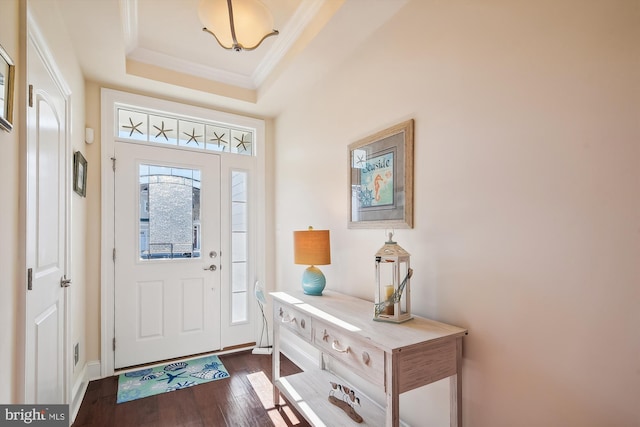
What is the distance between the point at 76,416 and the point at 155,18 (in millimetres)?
2776

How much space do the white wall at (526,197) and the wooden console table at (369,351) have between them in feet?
0.51

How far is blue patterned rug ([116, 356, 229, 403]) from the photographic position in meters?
2.48

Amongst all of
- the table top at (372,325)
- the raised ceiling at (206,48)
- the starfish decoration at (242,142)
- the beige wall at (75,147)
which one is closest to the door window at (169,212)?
the beige wall at (75,147)

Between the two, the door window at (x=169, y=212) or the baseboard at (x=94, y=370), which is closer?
the baseboard at (x=94, y=370)

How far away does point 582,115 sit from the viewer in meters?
1.14

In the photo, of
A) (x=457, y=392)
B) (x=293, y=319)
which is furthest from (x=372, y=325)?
(x=293, y=319)

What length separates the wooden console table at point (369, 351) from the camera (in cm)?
131

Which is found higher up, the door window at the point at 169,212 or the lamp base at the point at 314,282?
the door window at the point at 169,212

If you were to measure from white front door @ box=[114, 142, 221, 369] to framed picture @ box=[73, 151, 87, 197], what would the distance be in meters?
0.34

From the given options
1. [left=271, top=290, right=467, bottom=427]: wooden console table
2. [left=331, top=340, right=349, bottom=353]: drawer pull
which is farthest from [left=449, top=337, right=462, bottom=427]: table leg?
[left=331, top=340, right=349, bottom=353]: drawer pull

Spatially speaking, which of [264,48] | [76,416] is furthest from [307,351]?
[264,48]

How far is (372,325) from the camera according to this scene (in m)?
1.55

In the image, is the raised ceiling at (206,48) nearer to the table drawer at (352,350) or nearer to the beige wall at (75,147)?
the beige wall at (75,147)

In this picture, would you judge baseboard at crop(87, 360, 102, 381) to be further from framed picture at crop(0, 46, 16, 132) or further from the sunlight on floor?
framed picture at crop(0, 46, 16, 132)
